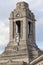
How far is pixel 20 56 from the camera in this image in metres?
78.4

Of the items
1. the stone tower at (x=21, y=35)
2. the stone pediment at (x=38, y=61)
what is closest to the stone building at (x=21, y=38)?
the stone tower at (x=21, y=35)

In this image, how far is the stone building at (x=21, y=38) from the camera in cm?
7838

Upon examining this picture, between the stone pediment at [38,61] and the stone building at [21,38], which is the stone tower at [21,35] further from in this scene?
the stone pediment at [38,61]

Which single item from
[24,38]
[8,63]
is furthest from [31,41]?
[8,63]

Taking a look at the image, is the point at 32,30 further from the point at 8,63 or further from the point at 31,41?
the point at 8,63

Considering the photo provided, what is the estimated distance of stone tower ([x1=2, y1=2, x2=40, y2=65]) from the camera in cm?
7875

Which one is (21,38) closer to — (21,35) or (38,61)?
(21,35)

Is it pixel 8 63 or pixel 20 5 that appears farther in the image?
pixel 20 5

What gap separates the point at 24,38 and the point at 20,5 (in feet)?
16.6

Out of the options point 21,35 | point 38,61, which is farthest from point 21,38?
point 38,61

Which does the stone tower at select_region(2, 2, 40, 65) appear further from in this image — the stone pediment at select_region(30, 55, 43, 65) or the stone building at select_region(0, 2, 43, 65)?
the stone pediment at select_region(30, 55, 43, 65)

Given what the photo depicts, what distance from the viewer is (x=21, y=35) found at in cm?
8038

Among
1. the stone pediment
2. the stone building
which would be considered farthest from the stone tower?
the stone pediment

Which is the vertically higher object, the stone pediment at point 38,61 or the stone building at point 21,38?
the stone building at point 21,38
